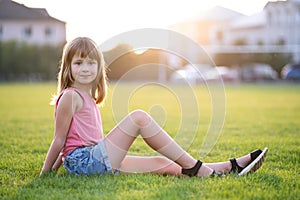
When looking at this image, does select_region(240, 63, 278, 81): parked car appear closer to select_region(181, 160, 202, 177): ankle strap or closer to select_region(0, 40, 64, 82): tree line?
select_region(0, 40, 64, 82): tree line

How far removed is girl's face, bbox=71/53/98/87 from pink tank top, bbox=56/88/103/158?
0.25ft

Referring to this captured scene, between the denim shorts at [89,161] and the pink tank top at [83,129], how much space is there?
0.15 ft

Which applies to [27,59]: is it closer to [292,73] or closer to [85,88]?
[292,73]

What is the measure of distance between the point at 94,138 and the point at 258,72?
24943mm

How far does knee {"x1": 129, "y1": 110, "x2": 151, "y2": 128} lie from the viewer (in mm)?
2859

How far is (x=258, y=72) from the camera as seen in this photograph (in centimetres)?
2712

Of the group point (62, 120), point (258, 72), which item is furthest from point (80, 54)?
point (258, 72)

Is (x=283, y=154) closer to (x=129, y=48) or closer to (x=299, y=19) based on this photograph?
(x=129, y=48)

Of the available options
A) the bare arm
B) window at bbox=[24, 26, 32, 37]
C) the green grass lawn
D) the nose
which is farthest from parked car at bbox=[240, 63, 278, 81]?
the bare arm

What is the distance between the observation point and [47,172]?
3027 mm

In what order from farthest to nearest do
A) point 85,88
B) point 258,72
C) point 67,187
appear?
point 258,72 → point 85,88 → point 67,187

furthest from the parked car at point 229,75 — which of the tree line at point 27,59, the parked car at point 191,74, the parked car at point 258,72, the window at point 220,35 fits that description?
the window at point 220,35

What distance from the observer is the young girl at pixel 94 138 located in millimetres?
2885

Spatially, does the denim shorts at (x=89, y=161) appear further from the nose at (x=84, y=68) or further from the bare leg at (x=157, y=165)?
the nose at (x=84, y=68)
